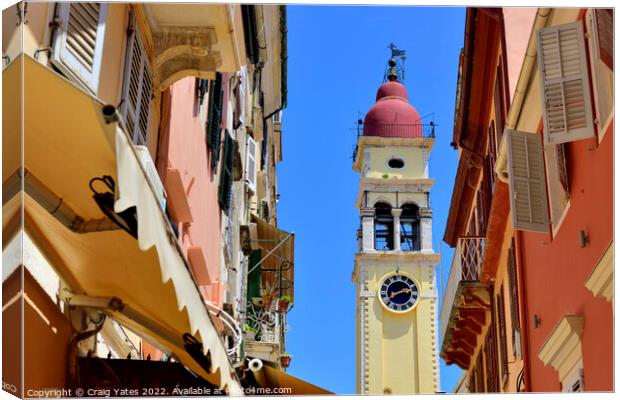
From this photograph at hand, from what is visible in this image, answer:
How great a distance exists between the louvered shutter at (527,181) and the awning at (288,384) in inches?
126

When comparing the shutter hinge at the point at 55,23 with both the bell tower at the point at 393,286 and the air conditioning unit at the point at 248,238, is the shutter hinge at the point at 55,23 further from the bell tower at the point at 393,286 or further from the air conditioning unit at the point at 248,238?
the bell tower at the point at 393,286

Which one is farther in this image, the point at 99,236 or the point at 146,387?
the point at 146,387

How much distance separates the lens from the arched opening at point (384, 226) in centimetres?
3969

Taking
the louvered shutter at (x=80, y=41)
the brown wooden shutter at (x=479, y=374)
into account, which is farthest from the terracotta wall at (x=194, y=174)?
the brown wooden shutter at (x=479, y=374)

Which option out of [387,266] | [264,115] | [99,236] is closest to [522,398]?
[99,236]

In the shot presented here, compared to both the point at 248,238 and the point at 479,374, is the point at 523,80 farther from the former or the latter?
the point at 248,238

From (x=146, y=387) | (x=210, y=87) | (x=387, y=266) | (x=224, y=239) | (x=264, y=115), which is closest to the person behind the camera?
(x=146, y=387)

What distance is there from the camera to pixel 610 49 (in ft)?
29.8

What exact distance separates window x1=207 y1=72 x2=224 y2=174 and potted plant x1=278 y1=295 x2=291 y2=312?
308cm

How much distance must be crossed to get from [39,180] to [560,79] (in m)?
4.72

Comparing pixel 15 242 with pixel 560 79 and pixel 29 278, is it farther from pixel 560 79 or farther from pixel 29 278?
pixel 560 79

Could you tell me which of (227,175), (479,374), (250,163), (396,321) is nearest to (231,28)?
(227,175)

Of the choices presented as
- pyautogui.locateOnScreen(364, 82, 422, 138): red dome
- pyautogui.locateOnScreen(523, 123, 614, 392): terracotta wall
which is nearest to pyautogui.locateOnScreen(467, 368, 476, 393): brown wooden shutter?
pyautogui.locateOnScreen(364, 82, 422, 138): red dome

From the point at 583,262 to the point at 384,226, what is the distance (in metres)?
32.2
